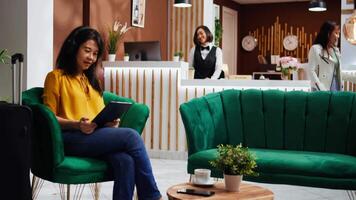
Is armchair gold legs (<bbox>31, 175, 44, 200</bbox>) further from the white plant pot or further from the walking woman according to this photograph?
the walking woman

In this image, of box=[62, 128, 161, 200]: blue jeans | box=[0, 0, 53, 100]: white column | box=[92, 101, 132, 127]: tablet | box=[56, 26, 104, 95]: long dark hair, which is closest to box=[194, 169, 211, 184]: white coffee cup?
box=[62, 128, 161, 200]: blue jeans

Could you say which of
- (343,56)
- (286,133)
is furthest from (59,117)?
(343,56)

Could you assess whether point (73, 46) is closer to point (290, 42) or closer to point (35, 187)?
point (35, 187)

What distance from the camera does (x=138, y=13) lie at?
8156mm

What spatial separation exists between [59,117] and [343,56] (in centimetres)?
691

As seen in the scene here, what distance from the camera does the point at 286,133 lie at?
419 cm

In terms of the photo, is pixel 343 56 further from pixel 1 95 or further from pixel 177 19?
pixel 1 95

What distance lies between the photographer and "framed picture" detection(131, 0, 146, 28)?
8.00m

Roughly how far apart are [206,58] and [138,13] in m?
1.87

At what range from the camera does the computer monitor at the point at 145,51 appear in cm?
648

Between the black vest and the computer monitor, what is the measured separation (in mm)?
548

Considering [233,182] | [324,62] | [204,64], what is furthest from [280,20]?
[233,182]

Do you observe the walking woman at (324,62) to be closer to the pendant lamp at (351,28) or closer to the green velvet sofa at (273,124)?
the green velvet sofa at (273,124)

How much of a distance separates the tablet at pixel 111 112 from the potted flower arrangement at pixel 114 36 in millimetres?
3456
